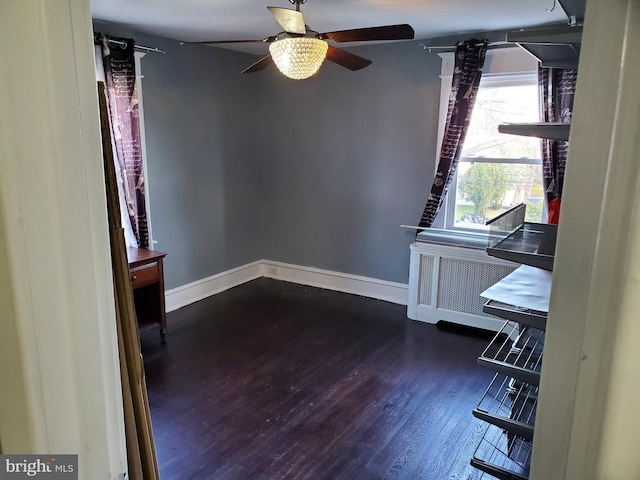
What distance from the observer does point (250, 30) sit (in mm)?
3670

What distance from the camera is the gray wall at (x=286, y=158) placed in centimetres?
412

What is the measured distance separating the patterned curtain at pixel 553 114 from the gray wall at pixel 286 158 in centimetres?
88

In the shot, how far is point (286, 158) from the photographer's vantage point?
5.01 meters

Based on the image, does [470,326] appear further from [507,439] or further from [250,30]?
[250,30]

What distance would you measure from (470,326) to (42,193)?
3.86 meters

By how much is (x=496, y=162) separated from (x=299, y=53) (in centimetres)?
223

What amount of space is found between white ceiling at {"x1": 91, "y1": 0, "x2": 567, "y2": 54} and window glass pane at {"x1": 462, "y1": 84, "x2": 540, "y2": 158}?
0.51 meters

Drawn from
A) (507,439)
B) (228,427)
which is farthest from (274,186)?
(507,439)

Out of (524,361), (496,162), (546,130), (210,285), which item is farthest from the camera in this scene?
(210,285)

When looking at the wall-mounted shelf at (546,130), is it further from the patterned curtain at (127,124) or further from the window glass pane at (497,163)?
the patterned curtain at (127,124)

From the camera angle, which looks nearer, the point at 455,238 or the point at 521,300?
the point at 521,300

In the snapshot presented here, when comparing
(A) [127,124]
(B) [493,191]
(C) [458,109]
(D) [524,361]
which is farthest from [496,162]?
(A) [127,124]

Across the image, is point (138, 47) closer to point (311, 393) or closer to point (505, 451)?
point (311, 393)

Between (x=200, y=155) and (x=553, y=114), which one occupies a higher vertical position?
(x=553, y=114)
